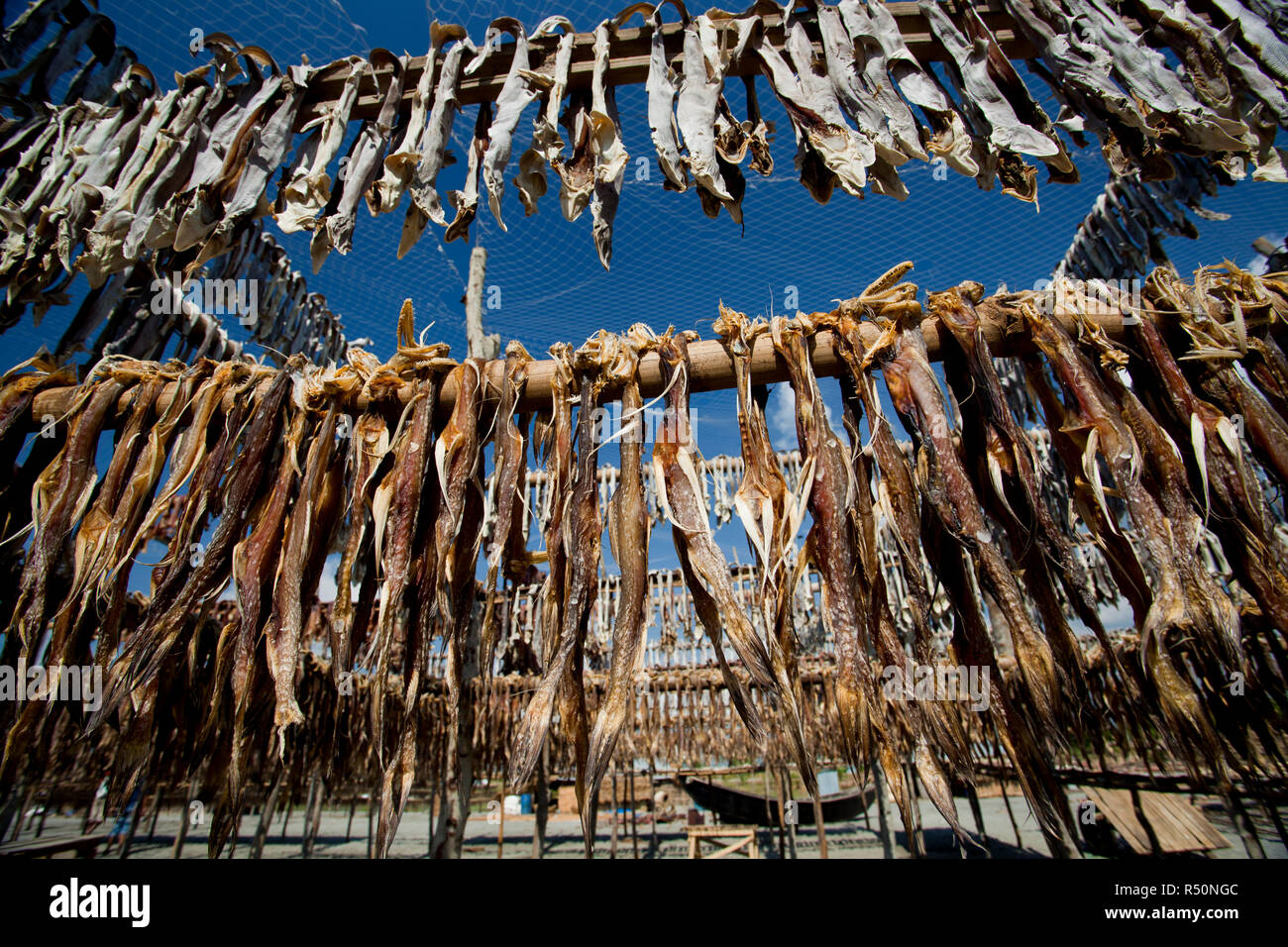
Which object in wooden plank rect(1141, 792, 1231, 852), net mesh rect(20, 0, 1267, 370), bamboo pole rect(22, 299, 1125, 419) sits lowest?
wooden plank rect(1141, 792, 1231, 852)

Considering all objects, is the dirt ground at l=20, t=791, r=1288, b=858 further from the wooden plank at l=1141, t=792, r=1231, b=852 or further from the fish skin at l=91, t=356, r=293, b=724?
the fish skin at l=91, t=356, r=293, b=724

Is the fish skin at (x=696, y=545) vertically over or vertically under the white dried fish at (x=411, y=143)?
under

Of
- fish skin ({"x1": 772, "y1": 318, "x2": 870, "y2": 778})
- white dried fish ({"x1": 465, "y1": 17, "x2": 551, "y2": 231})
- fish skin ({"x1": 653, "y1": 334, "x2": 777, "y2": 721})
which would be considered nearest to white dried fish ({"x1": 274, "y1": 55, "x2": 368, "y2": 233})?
white dried fish ({"x1": 465, "y1": 17, "x2": 551, "y2": 231})

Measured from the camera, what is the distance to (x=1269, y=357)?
4.94 feet

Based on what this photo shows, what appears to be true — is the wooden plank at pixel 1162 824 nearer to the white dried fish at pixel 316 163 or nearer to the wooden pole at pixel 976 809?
the wooden pole at pixel 976 809

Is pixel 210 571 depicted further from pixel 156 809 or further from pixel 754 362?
pixel 156 809

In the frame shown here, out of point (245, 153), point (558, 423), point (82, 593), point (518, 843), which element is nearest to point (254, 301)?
point (245, 153)

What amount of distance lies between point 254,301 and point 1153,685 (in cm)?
423

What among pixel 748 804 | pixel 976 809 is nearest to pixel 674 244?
pixel 976 809

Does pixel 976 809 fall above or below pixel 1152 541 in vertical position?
below

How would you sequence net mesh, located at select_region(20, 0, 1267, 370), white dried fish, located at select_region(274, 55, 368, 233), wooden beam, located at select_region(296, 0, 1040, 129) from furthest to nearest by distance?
net mesh, located at select_region(20, 0, 1267, 370) < wooden beam, located at select_region(296, 0, 1040, 129) < white dried fish, located at select_region(274, 55, 368, 233)

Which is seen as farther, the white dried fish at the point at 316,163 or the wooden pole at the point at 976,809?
the white dried fish at the point at 316,163

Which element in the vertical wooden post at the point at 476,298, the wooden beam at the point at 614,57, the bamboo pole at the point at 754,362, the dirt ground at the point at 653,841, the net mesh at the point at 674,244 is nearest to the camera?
the bamboo pole at the point at 754,362

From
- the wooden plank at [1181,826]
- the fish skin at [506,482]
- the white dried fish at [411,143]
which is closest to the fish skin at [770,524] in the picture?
the fish skin at [506,482]
